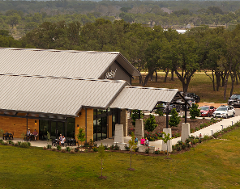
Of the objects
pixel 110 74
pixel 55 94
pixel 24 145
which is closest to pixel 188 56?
pixel 110 74

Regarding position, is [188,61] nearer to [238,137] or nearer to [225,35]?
[225,35]

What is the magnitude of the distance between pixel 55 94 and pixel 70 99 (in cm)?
199

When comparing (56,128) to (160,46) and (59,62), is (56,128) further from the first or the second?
(160,46)

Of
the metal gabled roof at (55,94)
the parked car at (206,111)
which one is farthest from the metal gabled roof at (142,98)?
the parked car at (206,111)

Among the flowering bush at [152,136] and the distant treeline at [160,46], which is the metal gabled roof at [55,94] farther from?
the distant treeline at [160,46]

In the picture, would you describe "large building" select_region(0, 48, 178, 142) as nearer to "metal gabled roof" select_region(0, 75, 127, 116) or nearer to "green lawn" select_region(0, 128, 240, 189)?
"metal gabled roof" select_region(0, 75, 127, 116)

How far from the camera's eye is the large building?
35.8 metres

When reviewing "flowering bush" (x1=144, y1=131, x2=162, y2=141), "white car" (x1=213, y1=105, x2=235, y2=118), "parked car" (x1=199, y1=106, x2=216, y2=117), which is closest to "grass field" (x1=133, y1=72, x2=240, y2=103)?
"parked car" (x1=199, y1=106, x2=216, y2=117)

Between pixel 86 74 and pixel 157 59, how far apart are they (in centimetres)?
3937

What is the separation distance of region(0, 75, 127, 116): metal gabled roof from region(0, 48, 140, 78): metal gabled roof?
3343 millimetres

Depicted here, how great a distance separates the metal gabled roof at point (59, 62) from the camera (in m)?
43.8

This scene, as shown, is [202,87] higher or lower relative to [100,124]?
higher

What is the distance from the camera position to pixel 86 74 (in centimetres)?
4309

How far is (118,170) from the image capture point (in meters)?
28.2
